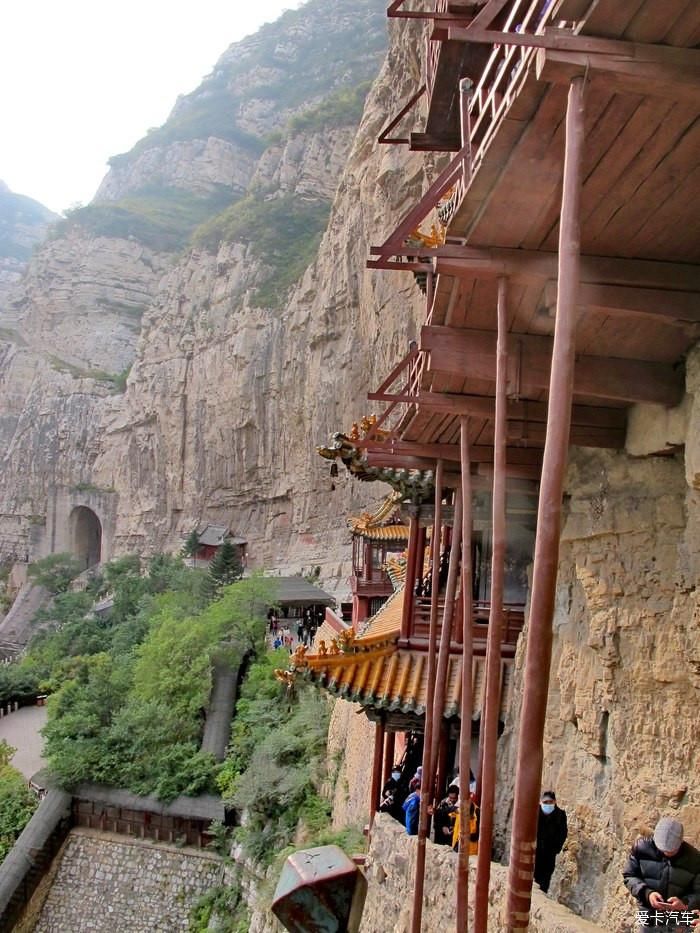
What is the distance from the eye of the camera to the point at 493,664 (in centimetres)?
266

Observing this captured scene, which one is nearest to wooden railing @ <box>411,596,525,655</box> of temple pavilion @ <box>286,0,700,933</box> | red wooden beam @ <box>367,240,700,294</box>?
temple pavilion @ <box>286,0,700,933</box>

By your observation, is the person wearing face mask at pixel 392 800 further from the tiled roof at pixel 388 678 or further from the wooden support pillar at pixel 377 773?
the tiled roof at pixel 388 678

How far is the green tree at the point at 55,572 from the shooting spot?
36938mm

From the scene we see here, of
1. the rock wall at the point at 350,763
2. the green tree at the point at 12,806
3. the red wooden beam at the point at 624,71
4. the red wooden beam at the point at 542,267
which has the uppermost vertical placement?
the red wooden beam at the point at 624,71

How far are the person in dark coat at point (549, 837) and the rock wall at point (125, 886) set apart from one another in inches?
429

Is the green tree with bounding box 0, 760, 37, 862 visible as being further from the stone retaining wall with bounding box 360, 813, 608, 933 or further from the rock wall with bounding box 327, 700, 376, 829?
the stone retaining wall with bounding box 360, 813, 608, 933

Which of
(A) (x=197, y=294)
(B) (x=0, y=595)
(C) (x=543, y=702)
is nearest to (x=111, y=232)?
(A) (x=197, y=294)

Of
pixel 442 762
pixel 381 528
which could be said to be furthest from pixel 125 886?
pixel 442 762

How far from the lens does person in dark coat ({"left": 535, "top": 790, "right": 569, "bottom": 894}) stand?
4031 mm

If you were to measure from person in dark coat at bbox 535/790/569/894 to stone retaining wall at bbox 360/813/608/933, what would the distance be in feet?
0.90

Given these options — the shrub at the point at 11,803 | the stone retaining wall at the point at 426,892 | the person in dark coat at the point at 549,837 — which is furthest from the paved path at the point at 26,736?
the person in dark coat at the point at 549,837

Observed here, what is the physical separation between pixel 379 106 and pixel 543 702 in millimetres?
27354

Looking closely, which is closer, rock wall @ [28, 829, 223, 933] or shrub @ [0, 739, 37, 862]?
rock wall @ [28, 829, 223, 933]

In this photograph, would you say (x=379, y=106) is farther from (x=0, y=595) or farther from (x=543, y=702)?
(x=0, y=595)
